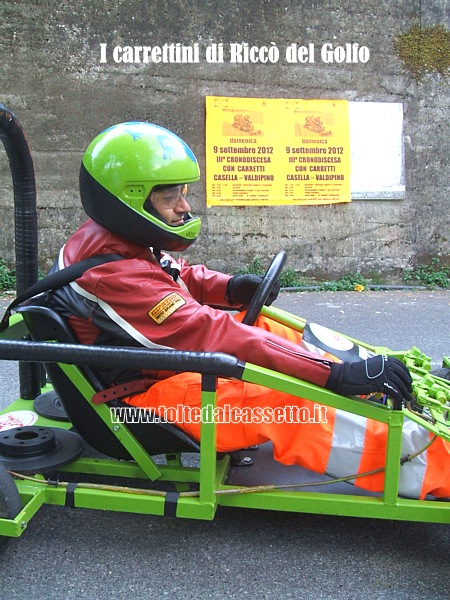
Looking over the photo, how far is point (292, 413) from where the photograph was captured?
226 centimetres

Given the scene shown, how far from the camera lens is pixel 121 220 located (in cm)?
235

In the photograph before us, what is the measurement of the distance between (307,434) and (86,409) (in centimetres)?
85

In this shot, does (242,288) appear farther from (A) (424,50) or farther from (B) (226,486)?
(A) (424,50)

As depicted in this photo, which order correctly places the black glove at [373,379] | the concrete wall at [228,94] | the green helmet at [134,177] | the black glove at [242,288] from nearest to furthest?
1. the black glove at [373,379]
2. the green helmet at [134,177]
3. the black glove at [242,288]
4. the concrete wall at [228,94]

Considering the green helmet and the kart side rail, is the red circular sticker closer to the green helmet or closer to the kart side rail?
the kart side rail

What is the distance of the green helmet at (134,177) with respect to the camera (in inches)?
92.0

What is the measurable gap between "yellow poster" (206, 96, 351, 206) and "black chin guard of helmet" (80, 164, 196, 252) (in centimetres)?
487

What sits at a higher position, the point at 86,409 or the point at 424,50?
the point at 424,50

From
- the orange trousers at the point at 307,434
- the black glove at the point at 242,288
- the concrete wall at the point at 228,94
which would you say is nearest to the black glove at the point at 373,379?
the orange trousers at the point at 307,434

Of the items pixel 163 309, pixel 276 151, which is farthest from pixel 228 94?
pixel 163 309

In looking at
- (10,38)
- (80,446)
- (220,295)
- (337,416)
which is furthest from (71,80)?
(337,416)

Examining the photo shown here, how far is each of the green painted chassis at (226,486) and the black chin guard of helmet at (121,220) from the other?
530 millimetres

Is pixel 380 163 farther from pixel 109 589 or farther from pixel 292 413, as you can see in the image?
pixel 109 589

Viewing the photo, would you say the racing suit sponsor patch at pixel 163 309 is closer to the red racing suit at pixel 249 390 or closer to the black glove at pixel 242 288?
the red racing suit at pixel 249 390
